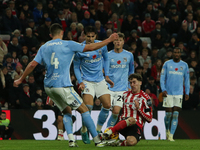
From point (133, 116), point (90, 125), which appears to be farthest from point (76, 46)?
point (133, 116)

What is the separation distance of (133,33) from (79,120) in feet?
19.9

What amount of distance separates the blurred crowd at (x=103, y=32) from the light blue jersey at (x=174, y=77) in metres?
2.33

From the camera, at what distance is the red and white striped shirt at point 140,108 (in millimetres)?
8477

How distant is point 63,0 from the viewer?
2027 cm

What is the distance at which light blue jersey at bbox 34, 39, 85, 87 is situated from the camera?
8055mm

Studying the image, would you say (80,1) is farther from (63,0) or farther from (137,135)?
(137,135)

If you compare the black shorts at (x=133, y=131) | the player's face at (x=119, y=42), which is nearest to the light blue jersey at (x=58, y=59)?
the black shorts at (x=133, y=131)

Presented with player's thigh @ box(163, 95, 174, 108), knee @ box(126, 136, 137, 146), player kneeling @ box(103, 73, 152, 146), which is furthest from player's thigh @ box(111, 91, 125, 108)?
knee @ box(126, 136, 137, 146)

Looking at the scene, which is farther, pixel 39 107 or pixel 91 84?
pixel 39 107

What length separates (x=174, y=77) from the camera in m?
12.5

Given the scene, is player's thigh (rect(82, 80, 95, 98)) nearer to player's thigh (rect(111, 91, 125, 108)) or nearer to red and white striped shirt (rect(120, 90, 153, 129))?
player's thigh (rect(111, 91, 125, 108))

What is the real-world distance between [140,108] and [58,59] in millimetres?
1891

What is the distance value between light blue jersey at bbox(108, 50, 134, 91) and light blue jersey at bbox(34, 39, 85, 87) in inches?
118

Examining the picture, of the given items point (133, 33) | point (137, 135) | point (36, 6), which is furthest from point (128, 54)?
point (36, 6)
